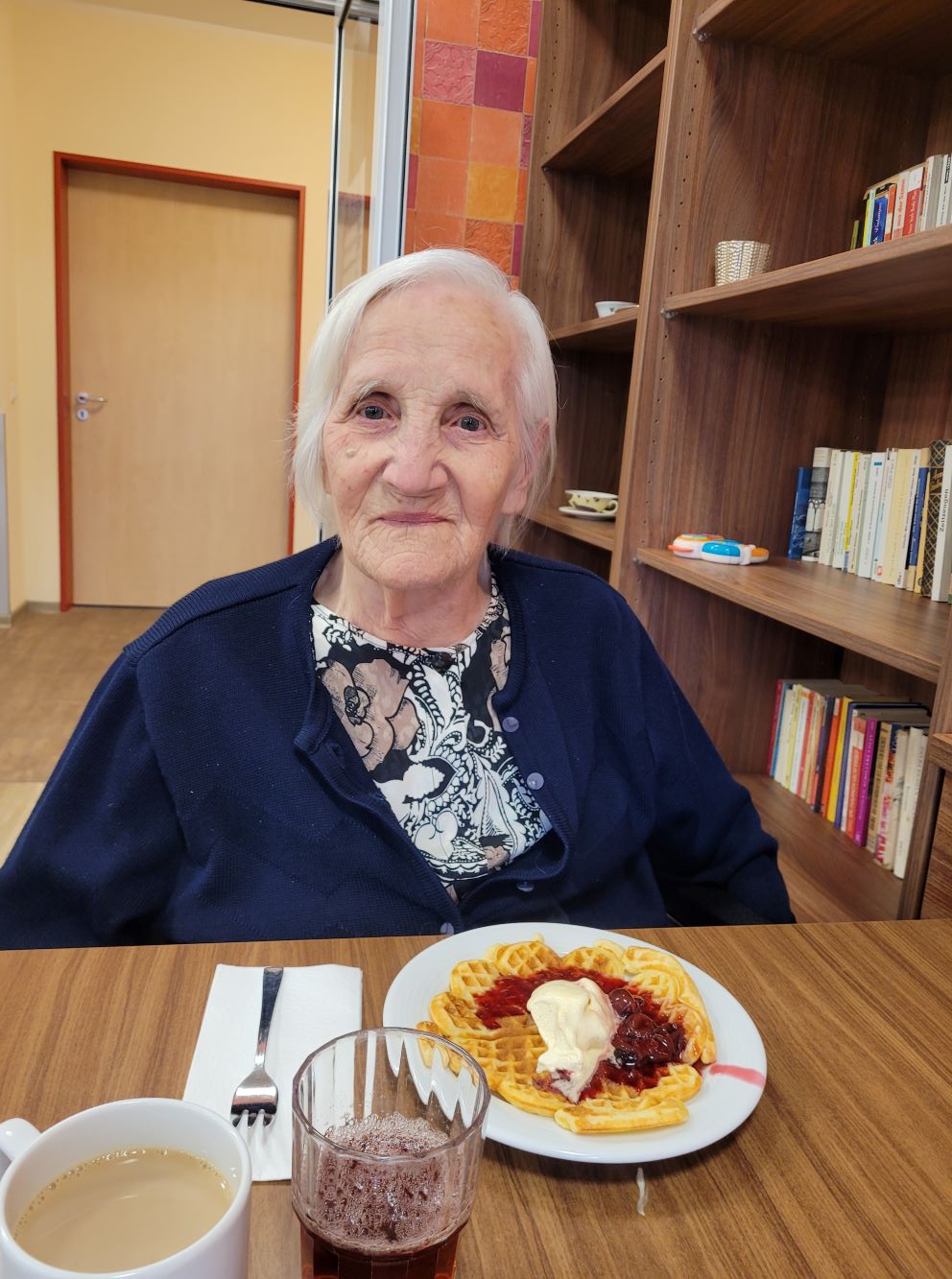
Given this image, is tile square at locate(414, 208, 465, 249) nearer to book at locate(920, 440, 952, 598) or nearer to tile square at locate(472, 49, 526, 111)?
tile square at locate(472, 49, 526, 111)

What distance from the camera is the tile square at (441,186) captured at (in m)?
2.76

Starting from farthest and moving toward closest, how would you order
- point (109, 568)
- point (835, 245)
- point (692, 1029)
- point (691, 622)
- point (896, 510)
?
point (109, 568) → point (691, 622) → point (835, 245) → point (896, 510) → point (692, 1029)

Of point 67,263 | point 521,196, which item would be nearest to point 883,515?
point 521,196

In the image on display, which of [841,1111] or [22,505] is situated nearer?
[841,1111]

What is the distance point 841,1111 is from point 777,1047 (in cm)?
7

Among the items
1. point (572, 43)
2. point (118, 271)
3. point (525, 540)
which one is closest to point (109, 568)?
point (118, 271)

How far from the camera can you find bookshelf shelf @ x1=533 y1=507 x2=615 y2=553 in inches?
80.6

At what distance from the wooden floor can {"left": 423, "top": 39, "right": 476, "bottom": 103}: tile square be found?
2.34m

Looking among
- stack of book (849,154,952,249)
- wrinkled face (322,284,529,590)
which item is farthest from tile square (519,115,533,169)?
wrinkled face (322,284,529,590)

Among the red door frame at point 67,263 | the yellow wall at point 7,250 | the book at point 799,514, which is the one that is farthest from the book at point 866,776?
the yellow wall at point 7,250

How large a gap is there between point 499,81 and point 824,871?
7.76ft

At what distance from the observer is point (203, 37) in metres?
4.66

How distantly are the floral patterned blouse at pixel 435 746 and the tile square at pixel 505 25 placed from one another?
7.46 ft

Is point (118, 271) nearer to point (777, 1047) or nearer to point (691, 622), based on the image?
point (691, 622)
